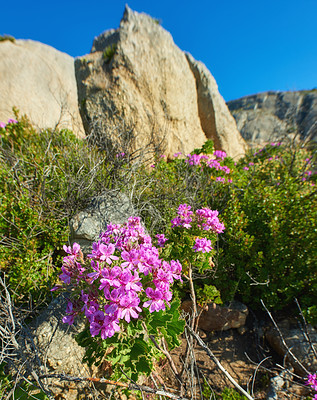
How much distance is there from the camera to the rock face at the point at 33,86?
298 inches

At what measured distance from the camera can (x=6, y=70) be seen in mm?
8117

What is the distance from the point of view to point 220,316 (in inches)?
120

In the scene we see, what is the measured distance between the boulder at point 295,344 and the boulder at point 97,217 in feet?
8.30

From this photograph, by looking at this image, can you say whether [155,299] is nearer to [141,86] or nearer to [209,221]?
[209,221]

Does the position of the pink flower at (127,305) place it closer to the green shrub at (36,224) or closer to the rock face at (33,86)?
the green shrub at (36,224)

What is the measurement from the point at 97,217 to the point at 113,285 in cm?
217

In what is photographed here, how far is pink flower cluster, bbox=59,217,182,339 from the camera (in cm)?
126

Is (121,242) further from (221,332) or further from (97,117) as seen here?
(97,117)

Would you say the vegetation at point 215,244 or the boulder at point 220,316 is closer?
the vegetation at point 215,244

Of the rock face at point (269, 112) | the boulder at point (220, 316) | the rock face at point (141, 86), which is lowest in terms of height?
the boulder at point (220, 316)

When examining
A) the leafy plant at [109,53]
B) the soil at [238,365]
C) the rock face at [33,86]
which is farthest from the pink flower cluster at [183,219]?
the leafy plant at [109,53]

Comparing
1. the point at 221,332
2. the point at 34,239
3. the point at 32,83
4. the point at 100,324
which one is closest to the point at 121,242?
the point at 100,324

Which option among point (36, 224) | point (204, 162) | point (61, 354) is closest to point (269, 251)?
point (61, 354)

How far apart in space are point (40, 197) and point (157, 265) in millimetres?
2668
